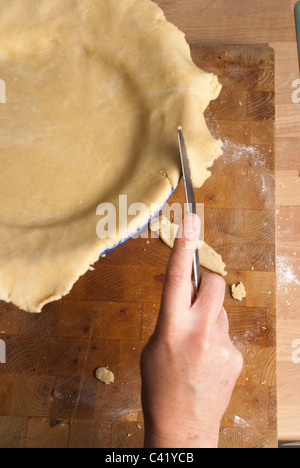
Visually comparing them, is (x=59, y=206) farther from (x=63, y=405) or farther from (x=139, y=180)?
(x=63, y=405)

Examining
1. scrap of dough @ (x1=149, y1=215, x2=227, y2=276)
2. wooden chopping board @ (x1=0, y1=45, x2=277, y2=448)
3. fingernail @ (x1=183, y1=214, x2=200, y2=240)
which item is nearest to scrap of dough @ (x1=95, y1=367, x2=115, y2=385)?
wooden chopping board @ (x1=0, y1=45, x2=277, y2=448)

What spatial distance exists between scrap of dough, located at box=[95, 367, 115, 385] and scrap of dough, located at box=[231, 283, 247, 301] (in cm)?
33

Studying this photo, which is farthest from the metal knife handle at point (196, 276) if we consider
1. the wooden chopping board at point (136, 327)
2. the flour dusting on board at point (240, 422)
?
the flour dusting on board at point (240, 422)

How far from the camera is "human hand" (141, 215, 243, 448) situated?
68 cm

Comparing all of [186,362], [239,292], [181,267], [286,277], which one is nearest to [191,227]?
[181,267]

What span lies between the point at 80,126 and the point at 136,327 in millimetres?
477

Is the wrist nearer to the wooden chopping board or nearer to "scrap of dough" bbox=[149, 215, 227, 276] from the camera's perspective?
the wooden chopping board

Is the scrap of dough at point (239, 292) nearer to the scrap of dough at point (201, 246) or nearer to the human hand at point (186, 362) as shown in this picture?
the scrap of dough at point (201, 246)

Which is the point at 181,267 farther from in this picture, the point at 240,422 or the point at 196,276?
the point at 240,422

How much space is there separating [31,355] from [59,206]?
16.9 inches

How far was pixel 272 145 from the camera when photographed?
3.40ft

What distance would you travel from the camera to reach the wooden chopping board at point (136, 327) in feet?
3.03

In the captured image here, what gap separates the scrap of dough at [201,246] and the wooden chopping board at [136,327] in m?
0.02
